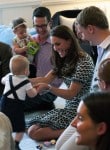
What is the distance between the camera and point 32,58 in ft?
9.88

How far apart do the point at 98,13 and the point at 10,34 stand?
1.61 meters

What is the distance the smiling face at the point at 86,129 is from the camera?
1.26m

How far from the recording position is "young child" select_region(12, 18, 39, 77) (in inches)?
117

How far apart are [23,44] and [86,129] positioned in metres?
1.88

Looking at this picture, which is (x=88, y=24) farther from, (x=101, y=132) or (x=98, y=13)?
(x=101, y=132)

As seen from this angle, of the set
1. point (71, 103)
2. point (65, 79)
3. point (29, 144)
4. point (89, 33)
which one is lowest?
point (29, 144)

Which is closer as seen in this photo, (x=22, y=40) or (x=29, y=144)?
(x=29, y=144)

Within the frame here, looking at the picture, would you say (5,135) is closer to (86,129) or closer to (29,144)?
(86,129)

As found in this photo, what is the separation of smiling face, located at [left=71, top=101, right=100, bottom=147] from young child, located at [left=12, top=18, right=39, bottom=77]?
1717 millimetres

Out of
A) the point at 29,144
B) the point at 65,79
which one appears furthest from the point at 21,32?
the point at 29,144

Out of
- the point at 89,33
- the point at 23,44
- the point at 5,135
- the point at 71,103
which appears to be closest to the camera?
the point at 5,135

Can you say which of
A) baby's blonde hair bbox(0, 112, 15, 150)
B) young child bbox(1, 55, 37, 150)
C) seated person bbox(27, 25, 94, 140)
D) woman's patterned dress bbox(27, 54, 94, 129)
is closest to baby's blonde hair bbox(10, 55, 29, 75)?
young child bbox(1, 55, 37, 150)

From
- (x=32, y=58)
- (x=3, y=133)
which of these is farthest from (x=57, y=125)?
(x=3, y=133)

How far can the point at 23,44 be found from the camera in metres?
3.04
